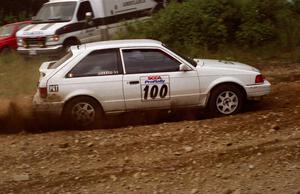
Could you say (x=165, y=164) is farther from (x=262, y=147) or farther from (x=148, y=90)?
(x=148, y=90)

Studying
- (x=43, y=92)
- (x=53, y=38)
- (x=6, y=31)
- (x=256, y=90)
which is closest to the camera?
(x=43, y=92)

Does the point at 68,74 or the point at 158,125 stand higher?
the point at 68,74

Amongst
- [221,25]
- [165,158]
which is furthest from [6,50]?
[165,158]

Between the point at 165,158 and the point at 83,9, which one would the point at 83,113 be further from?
the point at 83,9

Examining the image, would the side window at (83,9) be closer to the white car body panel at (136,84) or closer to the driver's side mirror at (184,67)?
the white car body panel at (136,84)

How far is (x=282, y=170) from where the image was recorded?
6.75 m

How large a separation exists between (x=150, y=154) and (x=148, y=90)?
2.14m

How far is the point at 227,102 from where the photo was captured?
9789 millimetres

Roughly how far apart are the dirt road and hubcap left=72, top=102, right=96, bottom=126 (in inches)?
16.6

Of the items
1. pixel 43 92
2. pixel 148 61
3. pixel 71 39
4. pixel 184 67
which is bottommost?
pixel 43 92

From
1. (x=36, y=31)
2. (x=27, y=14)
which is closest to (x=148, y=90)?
(x=36, y=31)

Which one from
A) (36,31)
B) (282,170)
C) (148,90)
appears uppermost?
(36,31)

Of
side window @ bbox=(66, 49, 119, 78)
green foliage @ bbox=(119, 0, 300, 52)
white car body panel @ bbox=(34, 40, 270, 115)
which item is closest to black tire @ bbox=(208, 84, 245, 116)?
white car body panel @ bbox=(34, 40, 270, 115)

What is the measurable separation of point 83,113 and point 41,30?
9.62m
